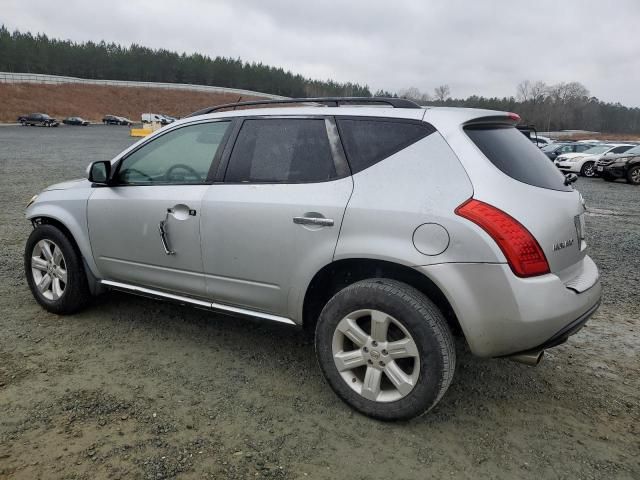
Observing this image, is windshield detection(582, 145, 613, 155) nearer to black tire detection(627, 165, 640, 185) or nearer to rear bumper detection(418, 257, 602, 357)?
black tire detection(627, 165, 640, 185)

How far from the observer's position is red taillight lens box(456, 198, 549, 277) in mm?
2311

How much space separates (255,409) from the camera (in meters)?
2.76

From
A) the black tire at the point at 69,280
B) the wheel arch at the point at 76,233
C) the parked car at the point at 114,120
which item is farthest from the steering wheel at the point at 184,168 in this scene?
the parked car at the point at 114,120

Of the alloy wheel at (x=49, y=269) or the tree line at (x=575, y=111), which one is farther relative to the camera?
the tree line at (x=575, y=111)

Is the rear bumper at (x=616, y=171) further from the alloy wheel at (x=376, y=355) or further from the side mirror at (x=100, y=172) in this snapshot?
the side mirror at (x=100, y=172)

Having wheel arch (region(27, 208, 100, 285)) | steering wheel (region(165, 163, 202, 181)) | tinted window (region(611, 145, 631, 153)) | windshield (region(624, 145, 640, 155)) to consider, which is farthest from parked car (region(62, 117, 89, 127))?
steering wheel (region(165, 163, 202, 181))

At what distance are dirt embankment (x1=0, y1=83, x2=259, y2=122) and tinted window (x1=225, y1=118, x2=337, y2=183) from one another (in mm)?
63430

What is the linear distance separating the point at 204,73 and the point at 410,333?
10955cm

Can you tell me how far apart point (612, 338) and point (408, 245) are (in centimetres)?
240

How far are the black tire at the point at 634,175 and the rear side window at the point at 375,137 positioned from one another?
55.8ft

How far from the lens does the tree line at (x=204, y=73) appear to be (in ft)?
271

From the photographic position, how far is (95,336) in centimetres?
364

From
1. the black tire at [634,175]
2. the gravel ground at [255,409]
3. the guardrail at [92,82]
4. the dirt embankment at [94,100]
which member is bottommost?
the gravel ground at [255,409]

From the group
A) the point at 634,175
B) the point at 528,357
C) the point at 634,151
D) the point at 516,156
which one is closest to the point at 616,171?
the point at 634,175
